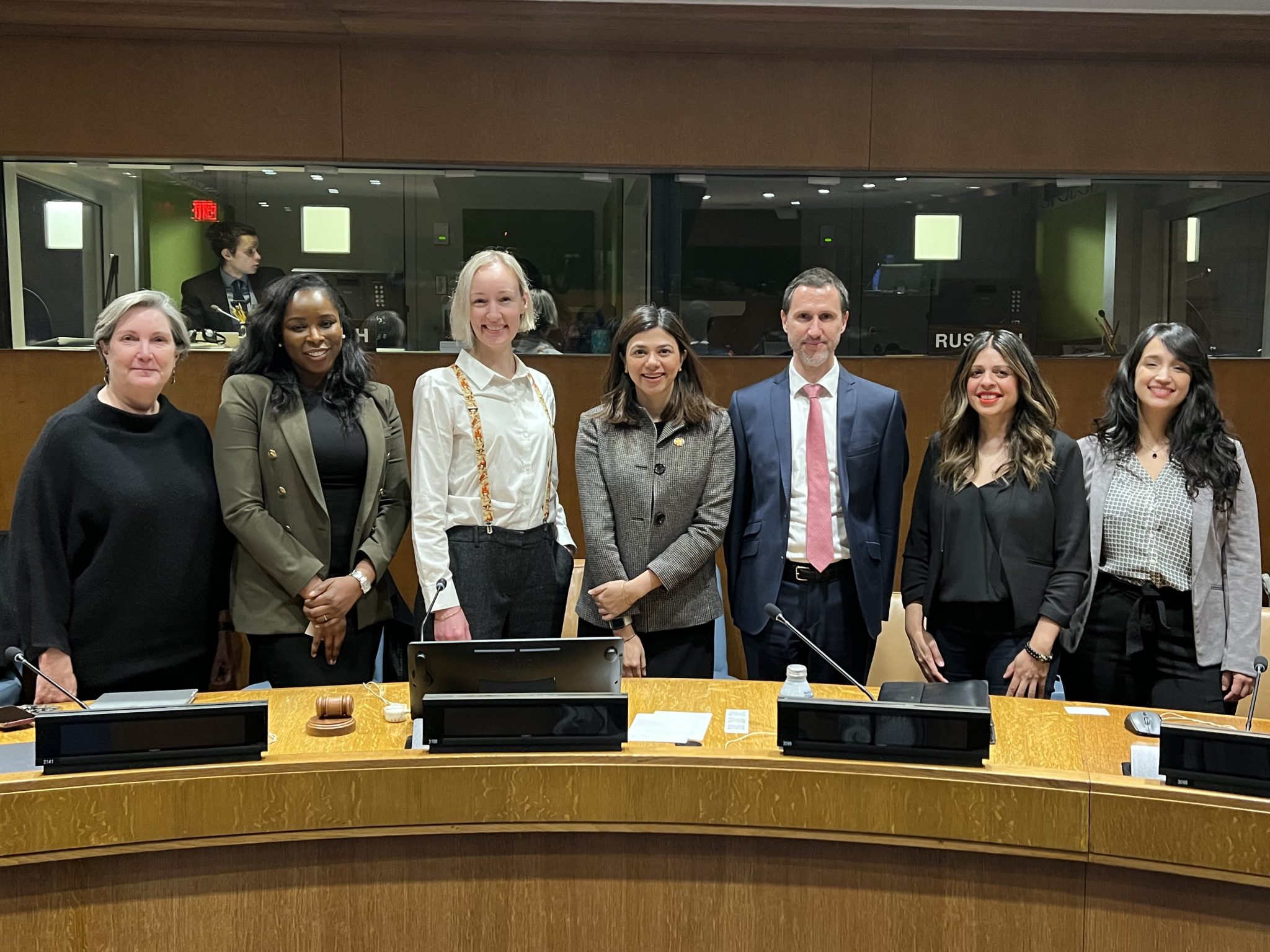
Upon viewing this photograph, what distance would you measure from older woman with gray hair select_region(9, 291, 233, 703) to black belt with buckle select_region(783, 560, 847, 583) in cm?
146

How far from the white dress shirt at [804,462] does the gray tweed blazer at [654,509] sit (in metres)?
0.18

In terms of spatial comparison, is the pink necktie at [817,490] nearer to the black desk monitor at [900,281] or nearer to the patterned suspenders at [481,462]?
the patterned suspenders at [481,462]

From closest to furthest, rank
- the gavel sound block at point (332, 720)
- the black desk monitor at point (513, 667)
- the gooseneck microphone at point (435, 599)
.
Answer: the black desk monitor at point (513, 667) → the gavel sound block at point (332, 720) → the gooseneck microphone at point (435, 599)

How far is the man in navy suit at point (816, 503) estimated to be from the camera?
2830mm

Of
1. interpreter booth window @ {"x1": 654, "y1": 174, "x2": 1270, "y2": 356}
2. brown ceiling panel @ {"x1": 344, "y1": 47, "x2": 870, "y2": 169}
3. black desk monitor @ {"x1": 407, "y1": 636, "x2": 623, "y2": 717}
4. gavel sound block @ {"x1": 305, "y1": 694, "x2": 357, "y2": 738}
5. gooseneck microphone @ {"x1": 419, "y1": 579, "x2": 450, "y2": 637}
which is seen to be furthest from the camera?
interpreter booth window @ {"x1": 654, "y1": 174, "x2": 1270, "y2": 356}

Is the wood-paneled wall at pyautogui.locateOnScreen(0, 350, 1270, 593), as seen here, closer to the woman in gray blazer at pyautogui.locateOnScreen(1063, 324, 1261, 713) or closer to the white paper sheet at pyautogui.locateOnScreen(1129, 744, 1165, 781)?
the woman in gray blazer at pyautogui.locateOnScreen(1063, 324, 1261, 713)

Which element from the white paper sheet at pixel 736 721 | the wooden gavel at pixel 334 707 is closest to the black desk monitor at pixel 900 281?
the white paper sheet at pixel 736 721

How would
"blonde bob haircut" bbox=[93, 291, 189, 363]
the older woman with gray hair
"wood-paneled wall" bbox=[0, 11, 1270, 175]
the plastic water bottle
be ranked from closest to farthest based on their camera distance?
the plastic water bottle, the older woman with gray hair, "blonde bob haircut" bbox=[93, 291, 189, 363], "wood-paneled wall" bbox=[0, 11, 1270, 175]

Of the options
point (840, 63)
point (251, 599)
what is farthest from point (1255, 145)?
point (251, 599)

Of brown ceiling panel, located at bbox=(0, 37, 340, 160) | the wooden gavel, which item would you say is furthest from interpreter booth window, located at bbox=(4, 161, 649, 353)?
the wooden gavel

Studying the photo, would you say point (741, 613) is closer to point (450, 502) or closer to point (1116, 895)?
point (450, 502)

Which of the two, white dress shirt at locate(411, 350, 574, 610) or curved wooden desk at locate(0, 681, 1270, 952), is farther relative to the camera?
white dress shirt at locate(411, 350, 574, 610)

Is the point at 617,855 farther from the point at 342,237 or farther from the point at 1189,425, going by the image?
the point at 342,237

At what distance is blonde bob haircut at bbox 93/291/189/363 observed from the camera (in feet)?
8.82
